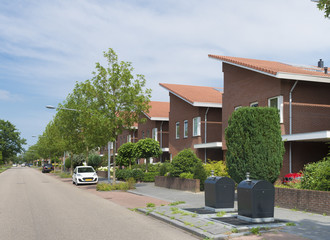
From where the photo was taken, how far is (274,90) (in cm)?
1906

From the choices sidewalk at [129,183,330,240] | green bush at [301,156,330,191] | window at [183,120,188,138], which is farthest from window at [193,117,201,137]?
sidewalk at [129,183,330,240]

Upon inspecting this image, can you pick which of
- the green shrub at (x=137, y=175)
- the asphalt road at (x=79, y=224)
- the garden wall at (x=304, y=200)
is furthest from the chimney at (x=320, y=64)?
the asphalt road at (x=79, y=224)

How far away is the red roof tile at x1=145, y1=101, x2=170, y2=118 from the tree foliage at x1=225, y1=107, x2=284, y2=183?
22.5 metres

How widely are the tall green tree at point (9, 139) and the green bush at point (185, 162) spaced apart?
105 m

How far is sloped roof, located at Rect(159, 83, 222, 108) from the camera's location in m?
26.9

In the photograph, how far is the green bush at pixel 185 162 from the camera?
2139cm

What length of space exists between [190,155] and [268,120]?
799 centimetres

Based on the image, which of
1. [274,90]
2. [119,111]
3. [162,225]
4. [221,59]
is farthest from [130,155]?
[162,225]

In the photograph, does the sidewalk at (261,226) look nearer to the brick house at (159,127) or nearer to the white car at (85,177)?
the white car at (85,177)

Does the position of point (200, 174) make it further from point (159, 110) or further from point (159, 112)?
point (159, 110)

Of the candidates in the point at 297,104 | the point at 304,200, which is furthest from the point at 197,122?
the point at 304,200

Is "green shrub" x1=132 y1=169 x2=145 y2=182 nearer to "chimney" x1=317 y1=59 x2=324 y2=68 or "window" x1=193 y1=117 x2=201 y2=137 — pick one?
"window" x1=193 y1=117 x2=201 y2=137

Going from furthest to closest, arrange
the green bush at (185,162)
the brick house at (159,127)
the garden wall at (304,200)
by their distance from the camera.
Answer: the brick house at (159,127) < the green bush at (185,162) < the garden wall at (304,200)

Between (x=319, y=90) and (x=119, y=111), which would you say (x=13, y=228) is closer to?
(x=119, y=111)
